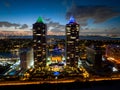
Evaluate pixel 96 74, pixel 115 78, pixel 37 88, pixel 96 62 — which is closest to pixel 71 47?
pixel 96 62

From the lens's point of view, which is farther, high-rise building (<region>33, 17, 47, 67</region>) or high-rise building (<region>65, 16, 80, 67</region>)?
high-rise building (<region>65, 16, 80, 67</region>)

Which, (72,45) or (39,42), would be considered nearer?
(39,42)

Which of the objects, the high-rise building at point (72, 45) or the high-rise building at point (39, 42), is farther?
the high-rise building at point (72, 45)

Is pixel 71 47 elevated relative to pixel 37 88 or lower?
elevated

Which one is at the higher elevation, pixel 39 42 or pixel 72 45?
pixel 39 42

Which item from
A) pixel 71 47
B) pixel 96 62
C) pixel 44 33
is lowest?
pixel 96 62

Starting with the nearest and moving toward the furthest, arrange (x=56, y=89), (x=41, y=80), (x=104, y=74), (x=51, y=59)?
(x=56, y=89)
(x=41, y=80)
(x=104, y=74)
(x=51, y=59)

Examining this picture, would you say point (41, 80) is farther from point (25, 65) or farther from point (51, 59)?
point (51, 59)

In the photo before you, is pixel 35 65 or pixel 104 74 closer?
pixel 104 74
